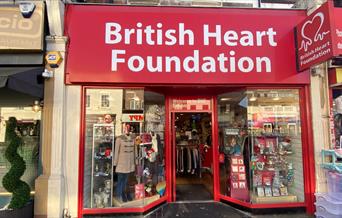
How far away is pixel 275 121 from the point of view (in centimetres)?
578

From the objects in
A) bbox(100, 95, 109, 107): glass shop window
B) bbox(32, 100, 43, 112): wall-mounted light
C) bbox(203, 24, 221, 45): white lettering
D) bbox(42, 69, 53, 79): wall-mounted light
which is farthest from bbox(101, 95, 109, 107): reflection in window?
bbox(203, 24, 221, 45): white lettering

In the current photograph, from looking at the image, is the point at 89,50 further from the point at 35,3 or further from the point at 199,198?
the point at 199,198

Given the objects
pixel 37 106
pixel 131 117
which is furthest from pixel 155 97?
pixel 37 106

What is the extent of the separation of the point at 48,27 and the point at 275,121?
5.33 metres

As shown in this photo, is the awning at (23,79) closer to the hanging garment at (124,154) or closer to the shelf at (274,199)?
the hanging garment at (124,154)

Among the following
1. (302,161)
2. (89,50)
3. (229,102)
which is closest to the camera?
(89,50)

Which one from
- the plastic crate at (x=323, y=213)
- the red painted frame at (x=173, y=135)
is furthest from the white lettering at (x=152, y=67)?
the plastic crate at (x=323, y=213)

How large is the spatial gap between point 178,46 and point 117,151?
102 inches

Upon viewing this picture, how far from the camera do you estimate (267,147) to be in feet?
18.9

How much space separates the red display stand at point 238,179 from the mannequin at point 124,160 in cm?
234

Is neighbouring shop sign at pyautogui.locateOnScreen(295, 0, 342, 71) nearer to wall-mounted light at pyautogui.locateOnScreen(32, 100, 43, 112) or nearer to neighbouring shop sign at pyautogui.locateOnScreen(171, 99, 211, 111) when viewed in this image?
neighbouring shop sign at pyautogui.locateOnScreen(171, 99, 211, 111)

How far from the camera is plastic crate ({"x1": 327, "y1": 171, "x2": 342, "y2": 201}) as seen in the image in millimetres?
4852

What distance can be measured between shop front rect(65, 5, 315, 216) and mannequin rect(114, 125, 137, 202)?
0.07 ft

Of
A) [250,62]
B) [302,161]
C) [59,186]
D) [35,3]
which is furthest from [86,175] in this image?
[302,161]
